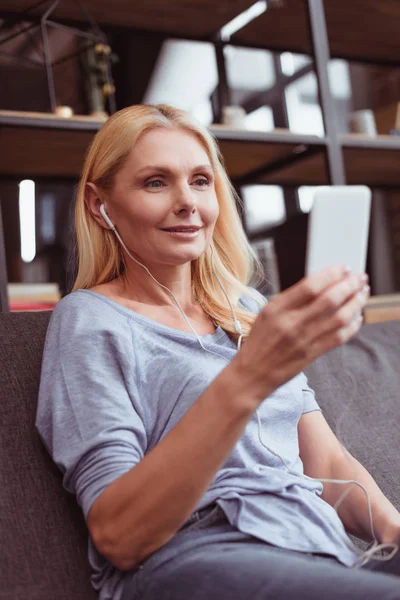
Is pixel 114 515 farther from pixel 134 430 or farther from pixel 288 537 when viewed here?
pixel 288 537

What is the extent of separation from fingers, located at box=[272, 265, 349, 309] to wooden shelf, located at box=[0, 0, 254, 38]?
A: 5.93 ft

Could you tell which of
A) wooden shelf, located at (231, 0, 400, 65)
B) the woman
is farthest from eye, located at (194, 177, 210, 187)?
wooden shelf, located at (231, 0, 400, 65)

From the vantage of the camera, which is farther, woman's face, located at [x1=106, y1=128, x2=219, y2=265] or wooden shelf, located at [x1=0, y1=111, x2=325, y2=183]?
wooden shelf, located at [x1=0, y1=111, x2=325, y2=183]

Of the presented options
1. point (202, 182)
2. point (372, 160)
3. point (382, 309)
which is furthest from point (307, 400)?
point (372, 160)

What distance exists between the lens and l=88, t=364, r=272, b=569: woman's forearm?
2.88 ft

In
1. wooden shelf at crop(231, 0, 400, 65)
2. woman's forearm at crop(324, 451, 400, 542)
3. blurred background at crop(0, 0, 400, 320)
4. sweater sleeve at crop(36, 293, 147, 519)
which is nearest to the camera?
sweater sleeve at crop(36, 293, 147, 519)

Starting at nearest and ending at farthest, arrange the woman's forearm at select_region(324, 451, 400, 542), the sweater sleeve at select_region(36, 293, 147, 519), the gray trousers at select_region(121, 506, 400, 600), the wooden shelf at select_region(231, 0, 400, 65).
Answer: the gray trousers at select_region(121, 506, 400, 600), the sweater sleeve at select_region(36, 293, 147, 519), the woman's forearm at select_region(324, 451, 400, 542), the wooden shelf at select_region(231, 0, 400, 65)

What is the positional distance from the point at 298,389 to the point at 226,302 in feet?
0.70

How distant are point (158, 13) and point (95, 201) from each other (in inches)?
57.6

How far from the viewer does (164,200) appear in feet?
3.98

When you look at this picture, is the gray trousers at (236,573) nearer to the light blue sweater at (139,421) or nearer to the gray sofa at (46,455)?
the light blue sweater at (139,421)

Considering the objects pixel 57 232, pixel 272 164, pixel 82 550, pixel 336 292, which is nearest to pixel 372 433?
pixel 82 550

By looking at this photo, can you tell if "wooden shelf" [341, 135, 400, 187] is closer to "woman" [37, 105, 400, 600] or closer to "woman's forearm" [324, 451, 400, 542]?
"woman" [37, 105, 400, 600]

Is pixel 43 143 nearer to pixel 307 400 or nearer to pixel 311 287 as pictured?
pixel 307 400
